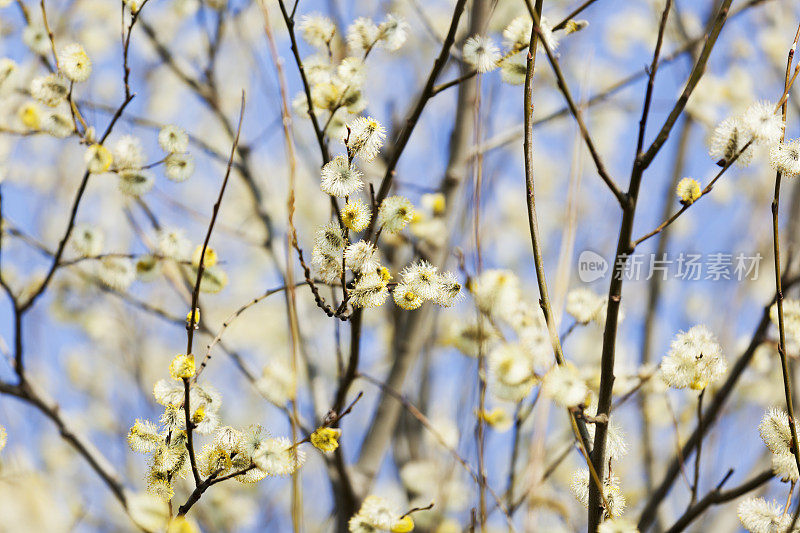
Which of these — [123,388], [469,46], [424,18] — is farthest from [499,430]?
[123,388]

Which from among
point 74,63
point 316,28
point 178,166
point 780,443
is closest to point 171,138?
point 178,166

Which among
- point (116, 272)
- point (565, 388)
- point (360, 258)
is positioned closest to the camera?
point (565, 388)

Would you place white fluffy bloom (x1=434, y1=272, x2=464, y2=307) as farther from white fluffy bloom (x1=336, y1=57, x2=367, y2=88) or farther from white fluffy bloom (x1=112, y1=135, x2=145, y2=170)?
white fluffy bloom (x1=112, y1=135, x2=145, y2=170)

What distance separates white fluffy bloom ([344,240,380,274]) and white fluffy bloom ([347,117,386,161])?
5.6 inches

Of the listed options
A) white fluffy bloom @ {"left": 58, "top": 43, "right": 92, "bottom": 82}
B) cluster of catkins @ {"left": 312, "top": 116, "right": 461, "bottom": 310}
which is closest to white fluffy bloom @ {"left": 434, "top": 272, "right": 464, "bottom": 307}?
cluster of catkins @ {"left": 312, "top": 116, "right": 461, "bottom": 310}

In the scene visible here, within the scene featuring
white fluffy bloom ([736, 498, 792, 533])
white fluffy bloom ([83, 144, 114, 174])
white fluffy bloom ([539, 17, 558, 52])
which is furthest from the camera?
white fluffy bloom ([83, 144, 114, 174])

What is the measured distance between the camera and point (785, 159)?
97cm

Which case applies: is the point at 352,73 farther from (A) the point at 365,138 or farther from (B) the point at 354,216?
(B) the point at 354,216

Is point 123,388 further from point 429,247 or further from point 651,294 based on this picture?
point 651,294

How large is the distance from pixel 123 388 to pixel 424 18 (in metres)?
2.47

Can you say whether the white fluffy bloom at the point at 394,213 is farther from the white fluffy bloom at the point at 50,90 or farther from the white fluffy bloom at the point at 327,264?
the white fluffy bloom at the point at 50,90

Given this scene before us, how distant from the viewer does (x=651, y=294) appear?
8.32 feet

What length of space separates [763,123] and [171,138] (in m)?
1.04

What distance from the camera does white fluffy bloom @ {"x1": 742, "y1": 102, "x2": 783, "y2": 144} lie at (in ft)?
3.07
